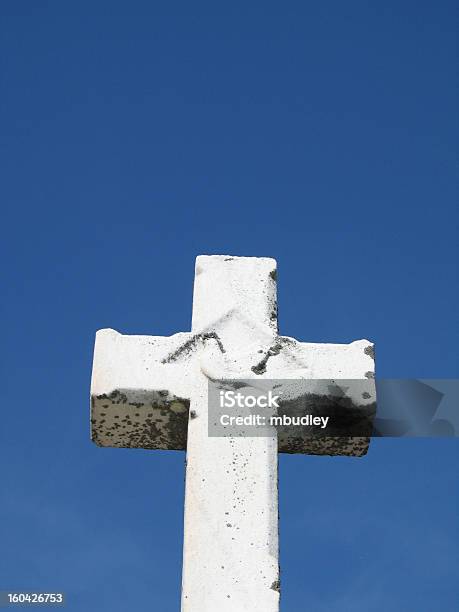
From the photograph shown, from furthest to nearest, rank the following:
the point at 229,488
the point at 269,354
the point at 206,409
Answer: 1. the point at 269,354
2. the point at 206,409
3. the point at 229,488

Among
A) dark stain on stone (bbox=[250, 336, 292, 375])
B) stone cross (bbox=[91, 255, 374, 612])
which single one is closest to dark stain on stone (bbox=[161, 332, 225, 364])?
stone cross (bbox=[91, 255, 374, 612])

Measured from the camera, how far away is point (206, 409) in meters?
4.11

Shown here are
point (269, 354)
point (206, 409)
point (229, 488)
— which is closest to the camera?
point (229, 488)

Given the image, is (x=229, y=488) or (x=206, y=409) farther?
(x=206, y=409)

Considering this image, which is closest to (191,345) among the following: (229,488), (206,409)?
(206,409)

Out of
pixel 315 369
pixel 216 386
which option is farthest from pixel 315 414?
pixel 216 386

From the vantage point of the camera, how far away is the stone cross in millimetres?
3625

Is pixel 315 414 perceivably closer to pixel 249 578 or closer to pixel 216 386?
pixel 216 386

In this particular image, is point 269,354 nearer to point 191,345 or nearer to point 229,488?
point 191,345

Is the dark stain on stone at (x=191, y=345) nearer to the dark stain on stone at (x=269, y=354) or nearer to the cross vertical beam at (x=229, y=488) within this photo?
the cross vertical beam at (x=229, y=488)

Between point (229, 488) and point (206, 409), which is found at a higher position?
point (206, 409)

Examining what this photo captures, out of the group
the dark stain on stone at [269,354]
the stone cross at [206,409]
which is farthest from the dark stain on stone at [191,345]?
the dark stain on stone at [269,354]

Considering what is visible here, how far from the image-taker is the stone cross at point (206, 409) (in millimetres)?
3625

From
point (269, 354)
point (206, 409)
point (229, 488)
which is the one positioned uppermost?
point (269, 354)
